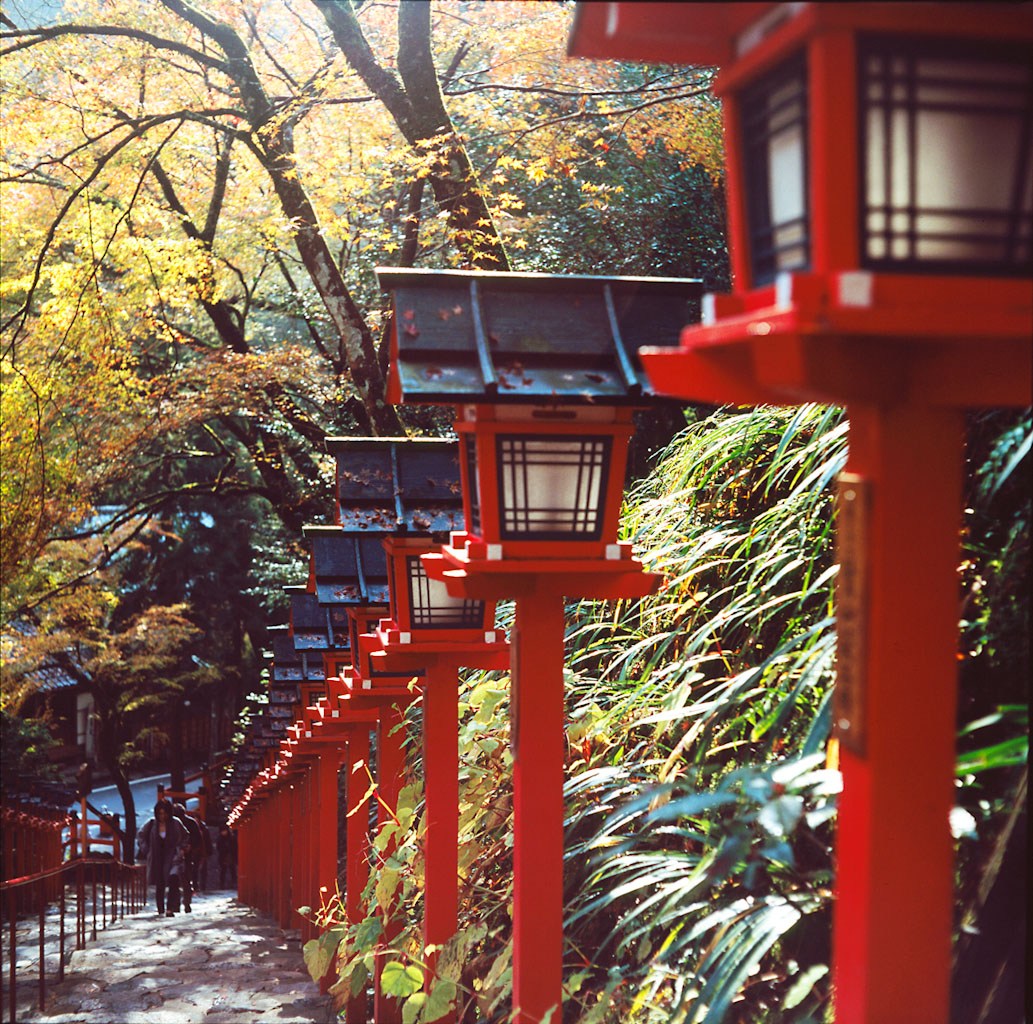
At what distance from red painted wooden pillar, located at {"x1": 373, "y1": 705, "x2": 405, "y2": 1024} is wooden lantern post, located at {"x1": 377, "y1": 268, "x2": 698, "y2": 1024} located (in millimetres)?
2761

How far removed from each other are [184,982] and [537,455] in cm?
699

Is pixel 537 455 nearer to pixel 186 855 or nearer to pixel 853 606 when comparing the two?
pixel 853 606

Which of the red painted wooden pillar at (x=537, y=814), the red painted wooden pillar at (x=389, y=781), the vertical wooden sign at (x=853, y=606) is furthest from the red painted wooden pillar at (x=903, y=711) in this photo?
the red painted wooden pillar at (x=389, y=781)

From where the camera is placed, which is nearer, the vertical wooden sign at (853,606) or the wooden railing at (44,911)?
the vertical wooden sign at (853,606)

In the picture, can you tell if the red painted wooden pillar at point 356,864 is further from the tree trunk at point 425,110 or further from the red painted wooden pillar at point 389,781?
the tree trunk at point 425,110

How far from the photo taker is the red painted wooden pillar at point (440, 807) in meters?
4.60

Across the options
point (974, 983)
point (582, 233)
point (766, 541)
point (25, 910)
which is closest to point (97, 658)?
point (25, 910)

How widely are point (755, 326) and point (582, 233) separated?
9.33m

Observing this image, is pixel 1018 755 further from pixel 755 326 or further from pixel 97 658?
pixel 97 658

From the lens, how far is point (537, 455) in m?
3.31

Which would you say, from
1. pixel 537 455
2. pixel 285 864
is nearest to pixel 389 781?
pixel 537 455

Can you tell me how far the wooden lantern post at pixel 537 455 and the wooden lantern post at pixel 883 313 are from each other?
121cm

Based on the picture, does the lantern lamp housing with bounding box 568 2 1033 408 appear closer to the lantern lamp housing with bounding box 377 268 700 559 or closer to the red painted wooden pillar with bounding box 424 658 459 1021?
the lantern lamp housing with bounding box 377 268 700 559

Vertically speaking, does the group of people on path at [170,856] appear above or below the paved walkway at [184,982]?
below
